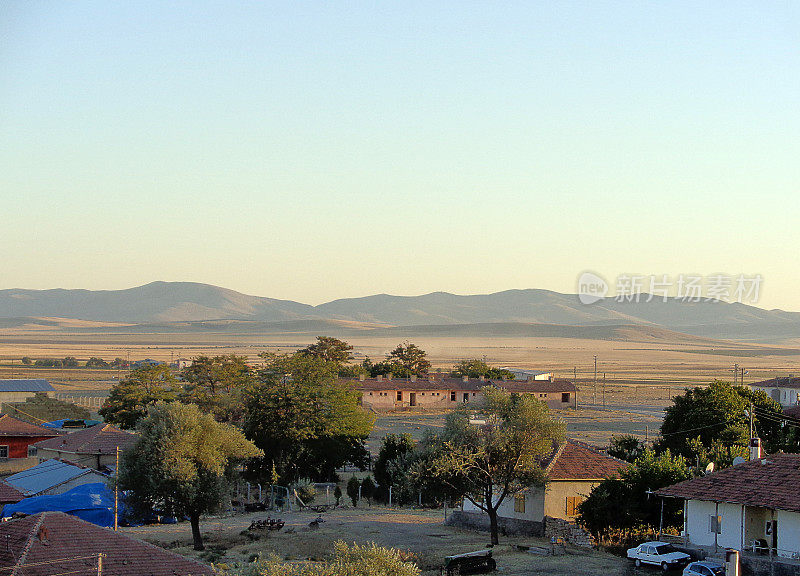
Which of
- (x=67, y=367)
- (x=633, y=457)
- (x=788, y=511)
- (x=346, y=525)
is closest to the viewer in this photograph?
(x=788, y=511)

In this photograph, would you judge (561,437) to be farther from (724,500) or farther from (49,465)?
(49,465)

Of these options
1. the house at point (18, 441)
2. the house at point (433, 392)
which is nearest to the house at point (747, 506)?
the house at point (18, 441)

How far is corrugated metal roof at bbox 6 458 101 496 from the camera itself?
42.1 m

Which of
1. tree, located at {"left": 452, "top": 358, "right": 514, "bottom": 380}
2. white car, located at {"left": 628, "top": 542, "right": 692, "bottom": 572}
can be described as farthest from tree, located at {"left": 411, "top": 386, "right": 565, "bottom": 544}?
tree, located at {"left": 452, "top": 358, "right": 514, "bottom": 380}

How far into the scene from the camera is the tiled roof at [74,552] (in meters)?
18.8

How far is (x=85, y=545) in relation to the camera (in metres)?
20.1

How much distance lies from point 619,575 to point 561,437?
902cm

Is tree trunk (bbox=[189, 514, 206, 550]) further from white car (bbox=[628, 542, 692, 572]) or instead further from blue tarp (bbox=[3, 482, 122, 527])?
white car (bbox=[628, 542, 692, 572])

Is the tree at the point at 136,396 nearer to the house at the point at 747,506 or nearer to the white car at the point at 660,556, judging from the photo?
the white car at the point at 660,556

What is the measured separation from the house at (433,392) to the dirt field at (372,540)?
55550 millimetres

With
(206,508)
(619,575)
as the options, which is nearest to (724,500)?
(619,575)

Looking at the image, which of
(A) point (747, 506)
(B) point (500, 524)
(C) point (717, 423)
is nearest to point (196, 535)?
(B) point (500, 524)

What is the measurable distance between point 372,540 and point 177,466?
306 inches

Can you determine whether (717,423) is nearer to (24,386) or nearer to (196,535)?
(196,535)
